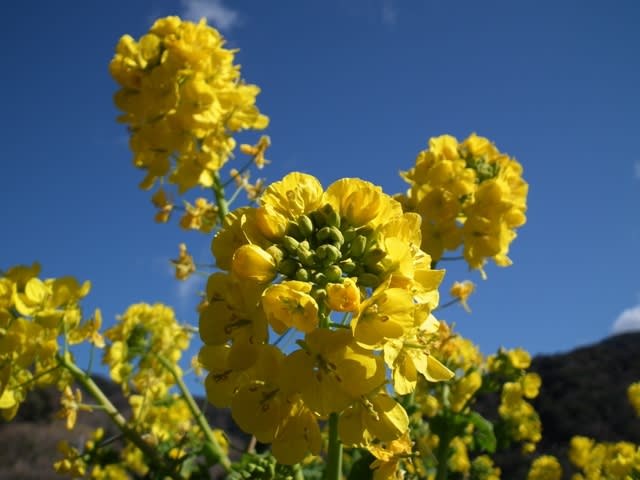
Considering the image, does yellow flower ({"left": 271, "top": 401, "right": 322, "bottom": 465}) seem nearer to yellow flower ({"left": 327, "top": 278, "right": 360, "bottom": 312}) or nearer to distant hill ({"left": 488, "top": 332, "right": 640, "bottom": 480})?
yellow flower ({"left": 327, "top": 278, "right": 360, "bottom": 312})

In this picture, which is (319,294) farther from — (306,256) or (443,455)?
(443,455)

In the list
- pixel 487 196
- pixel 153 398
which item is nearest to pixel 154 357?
pixel 153 398

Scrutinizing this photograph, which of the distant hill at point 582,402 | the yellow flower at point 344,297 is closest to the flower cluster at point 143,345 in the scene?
the yellow flower at point 344,297

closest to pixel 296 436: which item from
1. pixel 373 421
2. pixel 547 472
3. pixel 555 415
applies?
pixel 373 421

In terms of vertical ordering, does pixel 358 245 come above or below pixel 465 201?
below

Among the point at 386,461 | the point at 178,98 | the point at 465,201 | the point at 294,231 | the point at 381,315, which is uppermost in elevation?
the point at 178,98

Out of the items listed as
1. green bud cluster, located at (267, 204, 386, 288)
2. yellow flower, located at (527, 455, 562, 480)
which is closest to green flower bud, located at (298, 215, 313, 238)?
green bud cluster, located at (267, 204, 386, 288)

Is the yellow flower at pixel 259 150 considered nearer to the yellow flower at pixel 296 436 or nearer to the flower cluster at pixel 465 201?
the flower cluster at pixel 465 201

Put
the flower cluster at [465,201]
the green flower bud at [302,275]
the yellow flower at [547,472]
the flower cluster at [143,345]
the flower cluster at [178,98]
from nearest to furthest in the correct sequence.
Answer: the green flower bud at [302,275] → the flower cluster at [465,201] → the flower cluster at [178,98] → the flower cluster at [143,345] → the yellow flower at [547,472]
